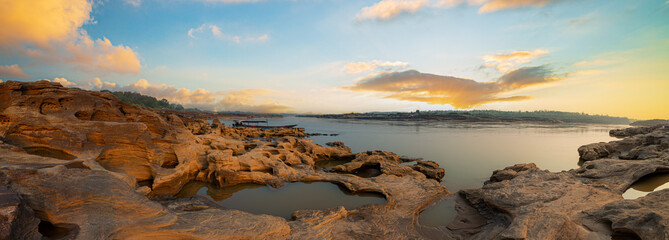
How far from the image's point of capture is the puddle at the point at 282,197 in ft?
23.4

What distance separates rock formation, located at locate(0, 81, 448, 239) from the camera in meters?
3.67

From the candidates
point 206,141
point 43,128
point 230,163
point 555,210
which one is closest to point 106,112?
point 43,128

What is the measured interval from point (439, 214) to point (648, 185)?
686 centimetres

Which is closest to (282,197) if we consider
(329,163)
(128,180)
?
(128,180)

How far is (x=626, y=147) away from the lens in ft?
49.2

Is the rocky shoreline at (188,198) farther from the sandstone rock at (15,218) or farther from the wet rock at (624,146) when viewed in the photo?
the wet rock at (624,146)

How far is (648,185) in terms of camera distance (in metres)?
7.28

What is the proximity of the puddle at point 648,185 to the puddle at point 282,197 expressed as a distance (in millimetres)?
7333

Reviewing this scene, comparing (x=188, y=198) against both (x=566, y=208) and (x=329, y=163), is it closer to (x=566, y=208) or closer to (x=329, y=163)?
(x=329, y=163)

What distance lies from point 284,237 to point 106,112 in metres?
8.34

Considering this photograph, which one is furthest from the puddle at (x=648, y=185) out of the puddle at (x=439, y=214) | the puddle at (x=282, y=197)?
the puddle at (x=282, y=197)

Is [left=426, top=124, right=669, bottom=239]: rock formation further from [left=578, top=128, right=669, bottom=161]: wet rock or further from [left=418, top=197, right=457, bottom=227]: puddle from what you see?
[left=578, top=128, right=669, bottom=161]: wet rock

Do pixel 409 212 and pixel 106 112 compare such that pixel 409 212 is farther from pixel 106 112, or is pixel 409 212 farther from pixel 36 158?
pixel 106 112

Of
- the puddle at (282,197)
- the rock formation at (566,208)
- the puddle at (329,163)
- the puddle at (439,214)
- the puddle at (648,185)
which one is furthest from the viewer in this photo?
the puddle at (329,163)
